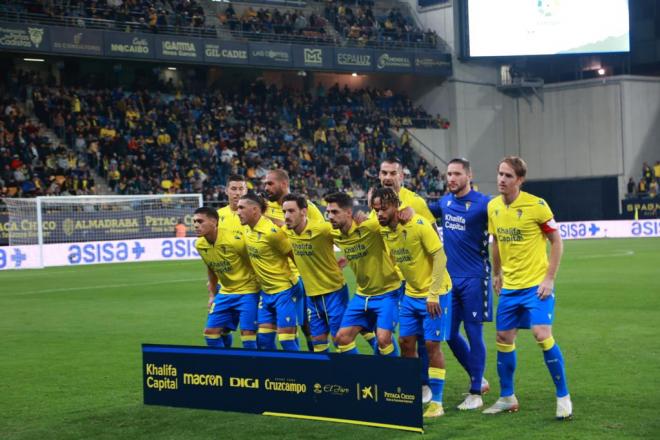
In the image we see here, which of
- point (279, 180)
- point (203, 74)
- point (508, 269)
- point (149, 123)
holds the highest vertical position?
point (203, 74)

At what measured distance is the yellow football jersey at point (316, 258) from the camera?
9.16 metres

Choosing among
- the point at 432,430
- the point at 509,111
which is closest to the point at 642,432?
the point at 432,430

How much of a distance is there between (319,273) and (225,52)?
3494 centimetres

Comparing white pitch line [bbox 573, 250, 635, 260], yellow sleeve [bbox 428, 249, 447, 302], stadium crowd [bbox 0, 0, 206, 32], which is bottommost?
white pitch line [bbox 573, 250, 635, 260]

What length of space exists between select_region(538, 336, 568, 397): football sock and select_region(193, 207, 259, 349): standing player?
341cm

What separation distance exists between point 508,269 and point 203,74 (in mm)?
40633

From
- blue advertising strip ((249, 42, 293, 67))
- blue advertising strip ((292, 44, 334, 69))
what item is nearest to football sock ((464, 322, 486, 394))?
blue advertising strip ((249, 42, 293, 67))

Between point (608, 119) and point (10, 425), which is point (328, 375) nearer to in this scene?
point (10, 425)

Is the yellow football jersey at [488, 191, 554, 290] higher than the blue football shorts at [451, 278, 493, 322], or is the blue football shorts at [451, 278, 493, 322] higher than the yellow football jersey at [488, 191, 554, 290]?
the yellow football jersey at [488, 191, 554, 290]

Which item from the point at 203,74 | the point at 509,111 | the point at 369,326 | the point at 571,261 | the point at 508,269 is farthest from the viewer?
the point at 509,111

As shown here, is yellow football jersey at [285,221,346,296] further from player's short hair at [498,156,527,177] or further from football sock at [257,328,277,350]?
player's short hair at [498,156,527,177]

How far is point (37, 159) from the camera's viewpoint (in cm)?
3462

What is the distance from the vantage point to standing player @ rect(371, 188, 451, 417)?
8.16 m

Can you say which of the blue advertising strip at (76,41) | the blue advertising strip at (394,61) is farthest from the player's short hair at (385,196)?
the blue advertising strip at (394,61)
